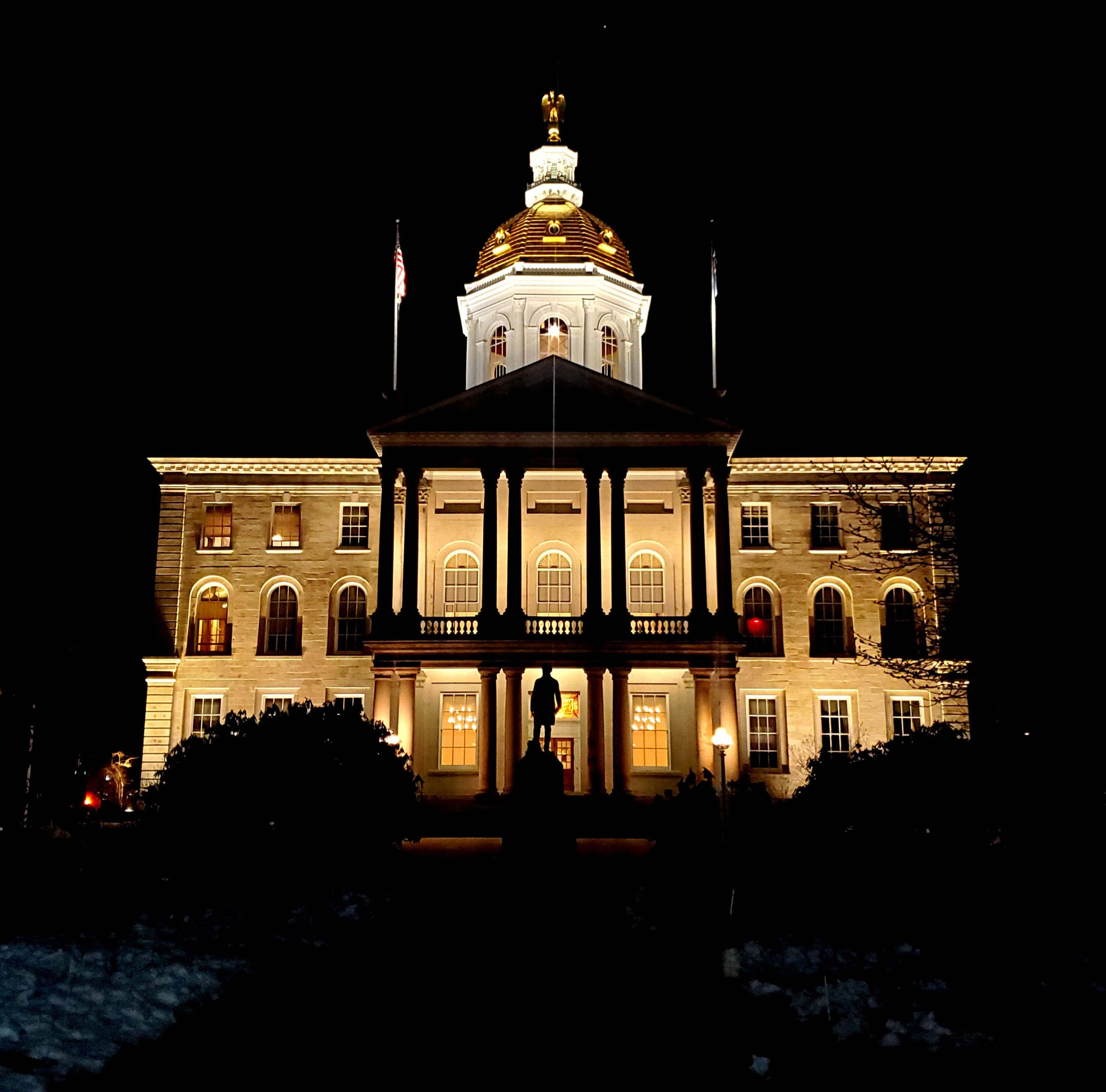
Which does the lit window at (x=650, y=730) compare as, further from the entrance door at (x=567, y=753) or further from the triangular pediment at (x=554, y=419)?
the triangular pediment at (x=554, y=419)

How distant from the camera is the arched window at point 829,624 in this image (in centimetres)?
4175

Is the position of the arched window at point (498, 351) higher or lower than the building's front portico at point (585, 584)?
higher

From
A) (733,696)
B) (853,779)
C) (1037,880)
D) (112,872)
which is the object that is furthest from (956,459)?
(112,872)

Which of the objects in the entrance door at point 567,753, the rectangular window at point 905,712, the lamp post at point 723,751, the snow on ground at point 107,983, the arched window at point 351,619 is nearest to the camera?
the snow on ground at point 107,983

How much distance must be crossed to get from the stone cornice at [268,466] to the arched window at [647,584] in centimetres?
998

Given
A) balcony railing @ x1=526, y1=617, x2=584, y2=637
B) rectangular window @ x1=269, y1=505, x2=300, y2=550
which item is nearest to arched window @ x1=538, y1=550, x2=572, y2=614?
balcony railing @ x1=526, y1=617, x2=584, y2=637

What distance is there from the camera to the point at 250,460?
4275 cm

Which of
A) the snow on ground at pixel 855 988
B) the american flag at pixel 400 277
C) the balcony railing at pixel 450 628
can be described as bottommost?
the snow on ground at pixel 855 988

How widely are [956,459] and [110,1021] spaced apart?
36.2 metres

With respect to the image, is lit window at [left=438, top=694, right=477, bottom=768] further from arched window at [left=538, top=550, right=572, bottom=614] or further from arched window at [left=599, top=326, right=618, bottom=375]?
arched window at [left=599, top=326, right=618, bottom=375]

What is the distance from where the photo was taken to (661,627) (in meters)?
37.7

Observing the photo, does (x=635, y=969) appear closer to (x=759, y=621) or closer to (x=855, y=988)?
(x=855, y=988)

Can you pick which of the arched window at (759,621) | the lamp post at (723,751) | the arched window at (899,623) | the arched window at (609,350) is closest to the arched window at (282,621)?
the arched window at (609,350)

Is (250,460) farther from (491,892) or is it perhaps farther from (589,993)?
(589,993)
